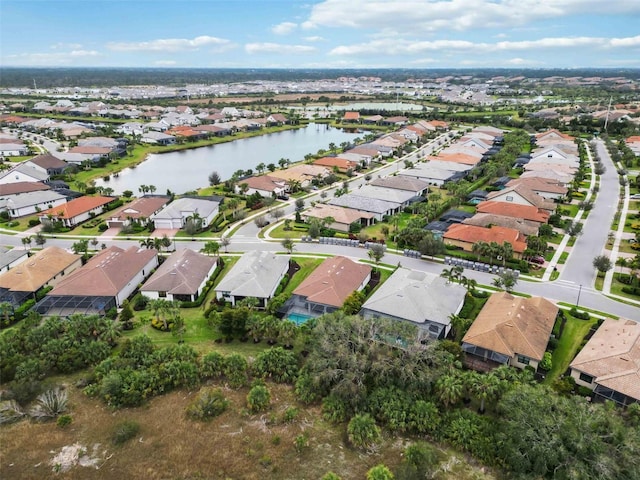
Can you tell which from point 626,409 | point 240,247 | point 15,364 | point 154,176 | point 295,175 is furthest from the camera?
point 154,176

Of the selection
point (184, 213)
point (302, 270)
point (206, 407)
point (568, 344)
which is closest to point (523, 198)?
point (568, 344)

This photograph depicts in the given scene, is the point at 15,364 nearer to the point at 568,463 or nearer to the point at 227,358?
the point at 227,358

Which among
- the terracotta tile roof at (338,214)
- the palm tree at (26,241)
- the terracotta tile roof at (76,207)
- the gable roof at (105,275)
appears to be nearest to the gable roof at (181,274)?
the gable roof at (105,275)

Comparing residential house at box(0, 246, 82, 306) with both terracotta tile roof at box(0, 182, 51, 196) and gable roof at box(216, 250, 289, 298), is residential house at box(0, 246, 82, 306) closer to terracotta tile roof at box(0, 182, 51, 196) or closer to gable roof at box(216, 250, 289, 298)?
gable roof at box(216, 250, 289, 298)

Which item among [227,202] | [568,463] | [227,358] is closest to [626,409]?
[568,463]

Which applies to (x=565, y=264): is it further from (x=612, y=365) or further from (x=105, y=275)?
(x=105, y=275)

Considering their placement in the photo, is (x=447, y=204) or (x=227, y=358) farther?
(x=447, y=204)

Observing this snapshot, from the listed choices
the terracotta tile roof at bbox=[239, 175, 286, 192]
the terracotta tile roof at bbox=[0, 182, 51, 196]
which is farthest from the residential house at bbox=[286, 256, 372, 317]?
the terracotta tile roof at bbox=[0, 182, 51, 196]
